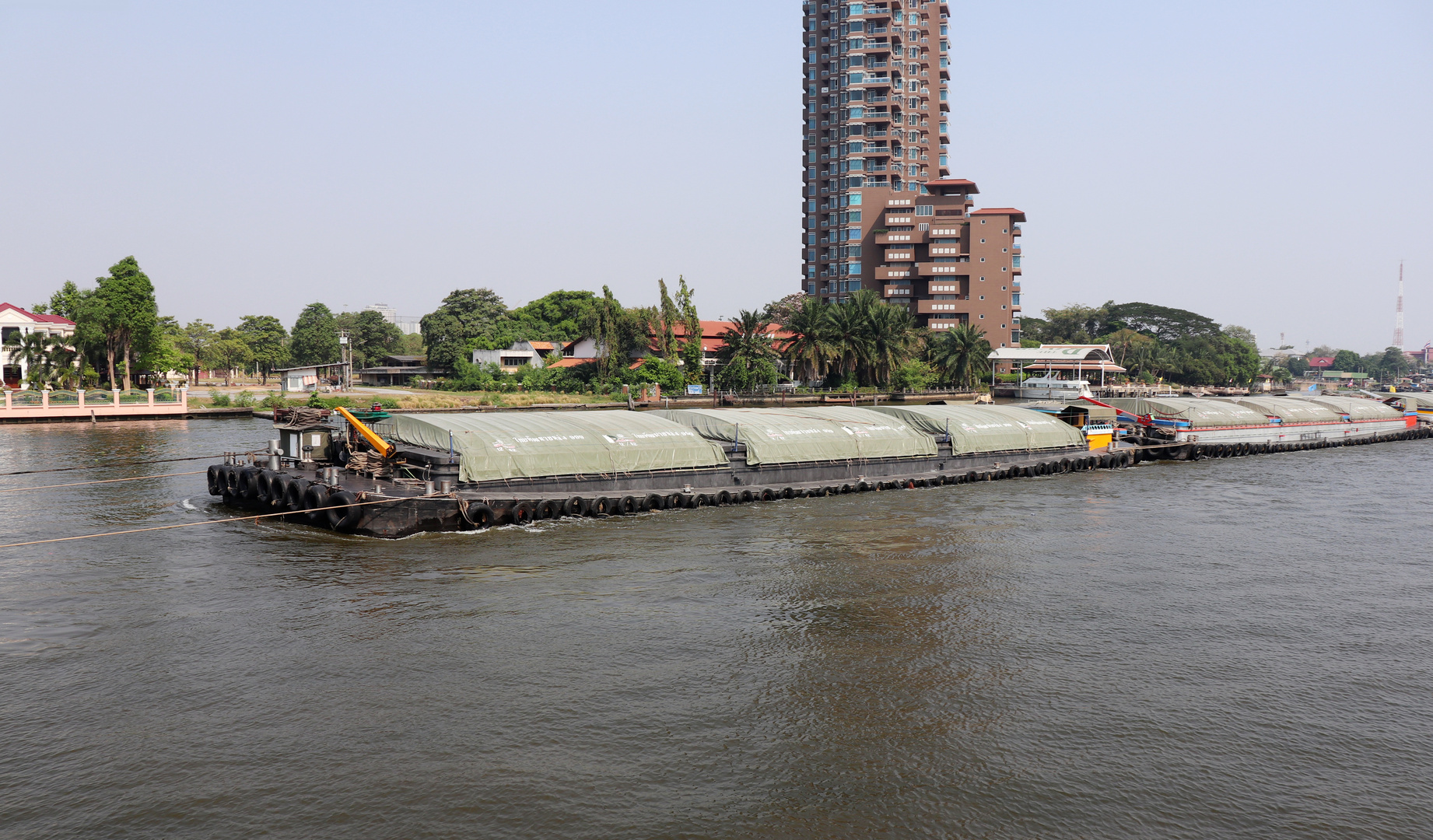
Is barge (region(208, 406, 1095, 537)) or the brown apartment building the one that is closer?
barge (region(208, 406, 1095, 537))

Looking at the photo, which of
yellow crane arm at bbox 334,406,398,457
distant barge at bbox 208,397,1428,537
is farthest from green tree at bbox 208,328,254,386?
yellow crane arm at bbox 334,406,398,457

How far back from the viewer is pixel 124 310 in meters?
82.2

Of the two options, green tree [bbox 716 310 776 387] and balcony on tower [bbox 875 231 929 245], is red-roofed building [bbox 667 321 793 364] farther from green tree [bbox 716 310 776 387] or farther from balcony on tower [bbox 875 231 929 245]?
balcony on tower [bbox 875 231 929 245]

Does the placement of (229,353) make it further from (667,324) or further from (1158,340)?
(1158,340)

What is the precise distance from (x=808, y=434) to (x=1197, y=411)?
37370 millimetres

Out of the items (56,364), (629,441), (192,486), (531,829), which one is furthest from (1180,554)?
(56,364)

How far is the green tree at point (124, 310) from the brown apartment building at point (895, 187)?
297 ft

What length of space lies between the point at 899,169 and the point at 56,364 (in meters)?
114

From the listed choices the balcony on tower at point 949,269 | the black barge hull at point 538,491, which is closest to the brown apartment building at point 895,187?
the balcony on tower at point 949,269

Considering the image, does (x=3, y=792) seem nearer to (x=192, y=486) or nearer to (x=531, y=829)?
(x=531, y=829)

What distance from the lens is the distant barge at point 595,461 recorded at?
29938 millimetres

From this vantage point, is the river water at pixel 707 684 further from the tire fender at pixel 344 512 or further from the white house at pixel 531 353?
the white house at pixel 531 353

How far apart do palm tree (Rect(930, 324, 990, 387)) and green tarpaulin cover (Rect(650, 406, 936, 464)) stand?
6486 centimetres

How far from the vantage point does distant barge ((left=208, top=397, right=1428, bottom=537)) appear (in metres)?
29.9
